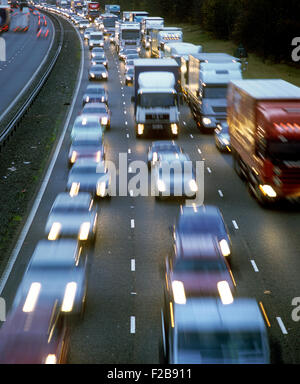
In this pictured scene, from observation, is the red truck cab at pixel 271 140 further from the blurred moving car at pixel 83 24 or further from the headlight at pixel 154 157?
the blurred moving car at pixel 83 24

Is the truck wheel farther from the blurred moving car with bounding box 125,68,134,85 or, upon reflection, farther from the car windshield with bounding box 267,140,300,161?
the blurred moving car with bounding box 125,68,134,85

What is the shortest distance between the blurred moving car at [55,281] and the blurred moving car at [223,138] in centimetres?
1520

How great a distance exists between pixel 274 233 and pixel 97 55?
4769 cm

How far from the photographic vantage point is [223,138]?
90.9ft

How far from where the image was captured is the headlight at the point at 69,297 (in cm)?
1218

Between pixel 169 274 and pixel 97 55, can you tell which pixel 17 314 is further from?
pixel 97 55

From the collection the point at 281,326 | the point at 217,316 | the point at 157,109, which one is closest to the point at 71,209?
the point at 281,326

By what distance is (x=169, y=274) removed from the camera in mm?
12820

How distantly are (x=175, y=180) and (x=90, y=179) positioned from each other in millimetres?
3418

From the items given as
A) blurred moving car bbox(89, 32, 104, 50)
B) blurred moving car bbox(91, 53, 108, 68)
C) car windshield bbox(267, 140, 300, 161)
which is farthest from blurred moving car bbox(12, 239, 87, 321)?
blurred moving car bbox(89, 32, 104, 50)

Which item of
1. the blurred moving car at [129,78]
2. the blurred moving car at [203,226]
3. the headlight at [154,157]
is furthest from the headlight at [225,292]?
the blurred moving car at [129,78]

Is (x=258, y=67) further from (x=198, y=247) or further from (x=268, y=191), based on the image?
(x=198, y=247)

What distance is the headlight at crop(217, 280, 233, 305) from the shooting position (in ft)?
36.9
